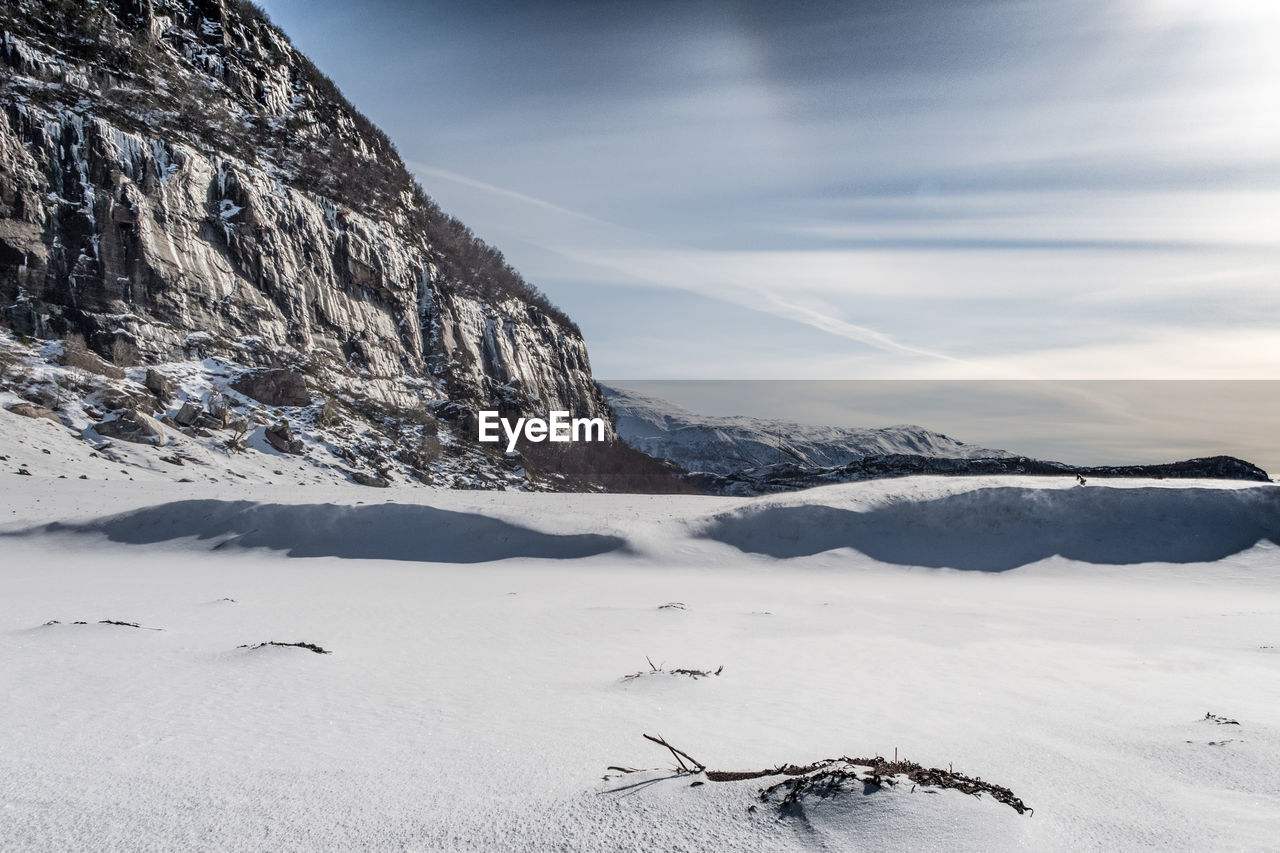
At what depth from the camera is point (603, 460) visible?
223 ft

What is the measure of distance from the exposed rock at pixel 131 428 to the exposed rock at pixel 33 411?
1.46 m

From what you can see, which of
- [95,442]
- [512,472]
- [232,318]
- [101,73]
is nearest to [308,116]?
[101,73]

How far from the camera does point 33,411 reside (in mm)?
29141

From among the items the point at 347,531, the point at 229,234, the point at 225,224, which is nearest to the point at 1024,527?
the point at 347,531

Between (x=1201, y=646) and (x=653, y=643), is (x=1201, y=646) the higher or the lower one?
the higher one

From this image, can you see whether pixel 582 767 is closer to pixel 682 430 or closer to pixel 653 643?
pixel 653 643

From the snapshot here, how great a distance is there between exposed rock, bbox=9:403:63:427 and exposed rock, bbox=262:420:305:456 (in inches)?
380

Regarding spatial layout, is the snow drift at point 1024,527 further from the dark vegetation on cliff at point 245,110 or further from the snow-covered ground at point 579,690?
the dark vegetation on cliff at point 245,110

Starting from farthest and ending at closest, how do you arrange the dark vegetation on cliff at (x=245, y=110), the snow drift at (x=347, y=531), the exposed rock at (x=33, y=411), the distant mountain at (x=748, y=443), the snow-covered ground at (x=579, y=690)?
the distant mountain at (x=748, y=443)
the dark vegetation on cliff at (x=245, y=110)
the exposed rock at (x=33, y=411)
the snow drift at (x=347, y=531)
the snow-covered ground at (x=579, y=690)

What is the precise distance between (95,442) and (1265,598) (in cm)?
3851

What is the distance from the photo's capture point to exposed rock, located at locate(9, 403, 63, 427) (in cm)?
2875

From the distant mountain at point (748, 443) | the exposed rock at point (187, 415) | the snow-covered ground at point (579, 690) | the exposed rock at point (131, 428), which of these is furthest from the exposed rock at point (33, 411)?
the distant mountain at point (748, 443)

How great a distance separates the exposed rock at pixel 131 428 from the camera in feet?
100

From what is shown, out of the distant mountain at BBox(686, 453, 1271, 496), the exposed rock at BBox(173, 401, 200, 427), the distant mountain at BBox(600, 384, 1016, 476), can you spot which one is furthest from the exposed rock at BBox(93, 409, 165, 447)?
the distant mountain at BBox(600, 384, 1016, 476)
